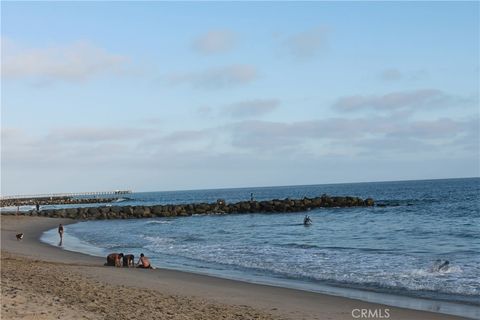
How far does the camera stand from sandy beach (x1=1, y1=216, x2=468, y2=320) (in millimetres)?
9297

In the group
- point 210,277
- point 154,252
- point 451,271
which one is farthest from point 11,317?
point 154,252

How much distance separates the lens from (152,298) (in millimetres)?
11258

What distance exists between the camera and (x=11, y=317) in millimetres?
8188

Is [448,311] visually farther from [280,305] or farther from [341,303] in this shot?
[280,305]

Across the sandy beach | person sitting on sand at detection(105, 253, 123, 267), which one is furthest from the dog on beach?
the sandy beach

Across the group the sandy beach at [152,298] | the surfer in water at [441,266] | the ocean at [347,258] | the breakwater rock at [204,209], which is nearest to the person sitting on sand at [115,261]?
the ocean at [347,258]

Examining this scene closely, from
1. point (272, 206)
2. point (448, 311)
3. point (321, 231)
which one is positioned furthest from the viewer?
point (272, 206)

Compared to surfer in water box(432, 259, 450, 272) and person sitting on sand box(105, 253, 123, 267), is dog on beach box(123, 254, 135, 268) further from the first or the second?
surfer in water box(432, 259, 450, 272)

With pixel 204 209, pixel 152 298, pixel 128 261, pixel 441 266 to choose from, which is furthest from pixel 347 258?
pixel 204 209

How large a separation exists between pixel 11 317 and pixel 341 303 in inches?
265

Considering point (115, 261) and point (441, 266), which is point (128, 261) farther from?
point (441, 266)

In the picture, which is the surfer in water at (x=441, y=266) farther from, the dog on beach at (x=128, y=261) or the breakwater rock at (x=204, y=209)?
the breakwater rock at (x=204, y=209)

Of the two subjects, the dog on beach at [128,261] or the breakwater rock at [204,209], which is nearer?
the dog on beach at [128,261]

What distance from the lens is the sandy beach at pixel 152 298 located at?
9.30m
